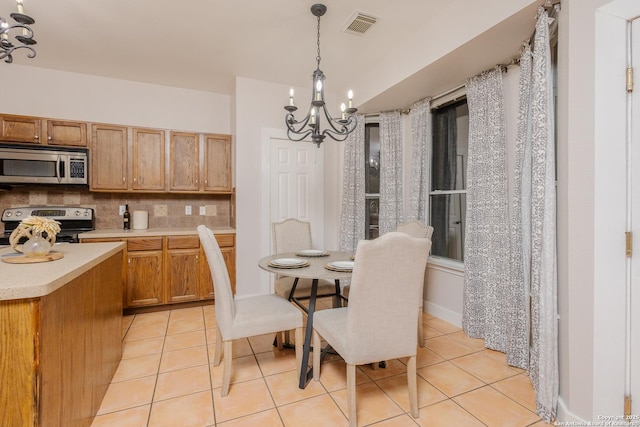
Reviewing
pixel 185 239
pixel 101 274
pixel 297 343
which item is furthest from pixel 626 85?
pixel 185 239

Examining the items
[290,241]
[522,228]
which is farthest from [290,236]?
[522,228]

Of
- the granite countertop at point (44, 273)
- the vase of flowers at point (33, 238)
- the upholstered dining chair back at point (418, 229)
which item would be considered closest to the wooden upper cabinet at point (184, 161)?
the granite countertop at point (44, 273)

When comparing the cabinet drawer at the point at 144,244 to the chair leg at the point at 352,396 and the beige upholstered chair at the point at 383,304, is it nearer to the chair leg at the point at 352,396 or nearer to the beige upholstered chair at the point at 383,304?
the beige upholstered chair at the point at 383,304

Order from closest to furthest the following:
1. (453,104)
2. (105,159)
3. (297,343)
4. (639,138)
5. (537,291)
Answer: (639,138) → (537,291) → (297,343) → (453,104) → (105,159)

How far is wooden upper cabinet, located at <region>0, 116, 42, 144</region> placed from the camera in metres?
3.19

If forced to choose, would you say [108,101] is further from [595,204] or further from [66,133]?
[595,204]

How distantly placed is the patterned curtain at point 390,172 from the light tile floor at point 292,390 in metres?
1.46

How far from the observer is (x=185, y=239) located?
358cm

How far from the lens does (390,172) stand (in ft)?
12.3

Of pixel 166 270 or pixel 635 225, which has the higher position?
pixel 635 225

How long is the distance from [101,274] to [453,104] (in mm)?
3456

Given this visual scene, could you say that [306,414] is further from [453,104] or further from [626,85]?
[453,104]

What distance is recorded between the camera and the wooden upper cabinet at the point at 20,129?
3.19 metres

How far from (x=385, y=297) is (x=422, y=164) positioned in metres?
2.13
